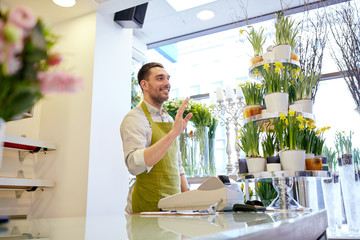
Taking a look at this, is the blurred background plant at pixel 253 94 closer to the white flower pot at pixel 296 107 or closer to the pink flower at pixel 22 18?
the white flower pot at pixel 296 107

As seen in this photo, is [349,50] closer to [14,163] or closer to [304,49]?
[304,49]

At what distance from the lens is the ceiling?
10.2 feet

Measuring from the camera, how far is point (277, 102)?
5.99 ft

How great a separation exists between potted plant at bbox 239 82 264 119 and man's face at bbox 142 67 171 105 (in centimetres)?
55

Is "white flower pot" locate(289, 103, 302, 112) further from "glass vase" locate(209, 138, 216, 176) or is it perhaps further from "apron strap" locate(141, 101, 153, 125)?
"glass vase" locate(209, 138, 216, 176)

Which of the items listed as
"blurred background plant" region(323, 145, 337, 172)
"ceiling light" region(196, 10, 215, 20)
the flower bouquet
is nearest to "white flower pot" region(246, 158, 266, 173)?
"blurred background plant" region(323, 145, 337, 172)

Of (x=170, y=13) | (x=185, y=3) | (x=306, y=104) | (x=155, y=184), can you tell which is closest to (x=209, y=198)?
(x=155, y=184)

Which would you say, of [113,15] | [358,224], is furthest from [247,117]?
[113,15]

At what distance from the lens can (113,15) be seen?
3416 mm

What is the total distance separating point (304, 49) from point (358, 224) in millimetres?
1416

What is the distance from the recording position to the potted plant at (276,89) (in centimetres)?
183

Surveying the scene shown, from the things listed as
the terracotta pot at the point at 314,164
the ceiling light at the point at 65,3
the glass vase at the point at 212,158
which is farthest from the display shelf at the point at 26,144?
the terracotta pot at the point at 314,164

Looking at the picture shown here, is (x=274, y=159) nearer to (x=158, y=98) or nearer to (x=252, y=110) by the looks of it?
(x=252, y=110)

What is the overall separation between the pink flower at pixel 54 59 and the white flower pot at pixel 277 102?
1700 mm
